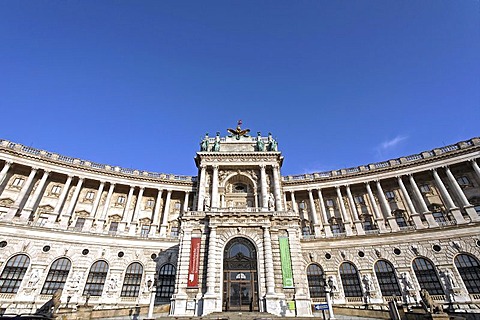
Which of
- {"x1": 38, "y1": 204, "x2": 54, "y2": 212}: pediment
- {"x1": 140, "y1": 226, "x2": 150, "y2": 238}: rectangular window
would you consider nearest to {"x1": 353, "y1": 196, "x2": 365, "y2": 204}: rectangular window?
{"x1": 140, "y1": 226, "x2": 150, "y2": 238}: rectangular window

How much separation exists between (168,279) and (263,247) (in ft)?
56.0

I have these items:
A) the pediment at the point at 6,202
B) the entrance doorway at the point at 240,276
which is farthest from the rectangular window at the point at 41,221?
the entrance doorway at the point at 240,276

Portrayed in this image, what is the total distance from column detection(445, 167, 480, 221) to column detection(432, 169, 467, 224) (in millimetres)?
1006

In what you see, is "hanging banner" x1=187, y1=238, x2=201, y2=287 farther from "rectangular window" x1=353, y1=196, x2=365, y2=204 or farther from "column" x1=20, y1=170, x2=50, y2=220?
"rectangular window" x1=353, y1=196, x2=365, y2=204

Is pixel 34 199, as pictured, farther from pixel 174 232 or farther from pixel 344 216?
pixel 344 216

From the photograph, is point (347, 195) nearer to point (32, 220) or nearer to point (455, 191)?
point (455, 191)

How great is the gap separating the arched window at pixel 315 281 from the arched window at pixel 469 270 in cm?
A: 1559

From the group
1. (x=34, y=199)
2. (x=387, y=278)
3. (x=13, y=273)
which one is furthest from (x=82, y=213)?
(x=387, y=278)

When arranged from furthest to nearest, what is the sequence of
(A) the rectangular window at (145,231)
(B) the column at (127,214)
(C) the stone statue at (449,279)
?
(A) the rectangular window at (145,231) < (B) the column at (127,214) < (C) the stone statue at (449,279)

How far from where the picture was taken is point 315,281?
A: 3164cm

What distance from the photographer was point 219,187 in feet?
122

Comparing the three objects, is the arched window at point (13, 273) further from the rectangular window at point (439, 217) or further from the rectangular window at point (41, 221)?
the rectangular window at point (439, 217)

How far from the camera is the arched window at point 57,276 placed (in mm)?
28500

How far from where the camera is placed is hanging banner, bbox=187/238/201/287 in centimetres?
2208
